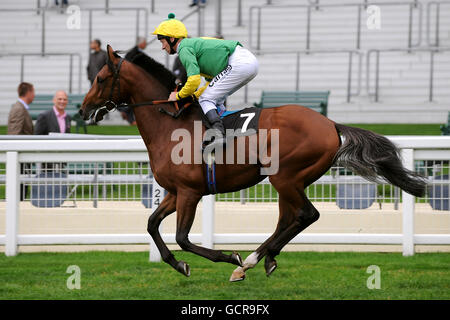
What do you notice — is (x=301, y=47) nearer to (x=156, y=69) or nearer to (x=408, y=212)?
(x=408, y=212)

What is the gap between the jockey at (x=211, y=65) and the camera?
5.07 metres

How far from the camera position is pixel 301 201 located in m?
5.16

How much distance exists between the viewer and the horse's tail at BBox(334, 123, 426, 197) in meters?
5.13

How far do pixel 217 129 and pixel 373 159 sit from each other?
1.02 m

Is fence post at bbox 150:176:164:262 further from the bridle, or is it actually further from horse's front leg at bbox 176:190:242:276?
horse's front leg at bbox 176:190:242:276

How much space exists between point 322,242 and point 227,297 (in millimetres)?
1797

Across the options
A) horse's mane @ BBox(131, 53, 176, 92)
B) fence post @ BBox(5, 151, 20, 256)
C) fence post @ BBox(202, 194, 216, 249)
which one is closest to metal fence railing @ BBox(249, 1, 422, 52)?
fence post @ BBox(202, 194, 216, 249)

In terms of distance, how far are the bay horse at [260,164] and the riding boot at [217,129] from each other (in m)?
0.16

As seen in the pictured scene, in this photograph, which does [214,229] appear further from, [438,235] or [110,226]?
[438,235]

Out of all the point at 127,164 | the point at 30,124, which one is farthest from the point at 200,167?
the point at 30,124

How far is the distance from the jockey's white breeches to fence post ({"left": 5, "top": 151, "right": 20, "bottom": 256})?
211 cm

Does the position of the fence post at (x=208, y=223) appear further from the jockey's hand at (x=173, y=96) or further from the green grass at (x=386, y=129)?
the green grass at (x=386, y=129)

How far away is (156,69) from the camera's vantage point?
5438 millimetres
